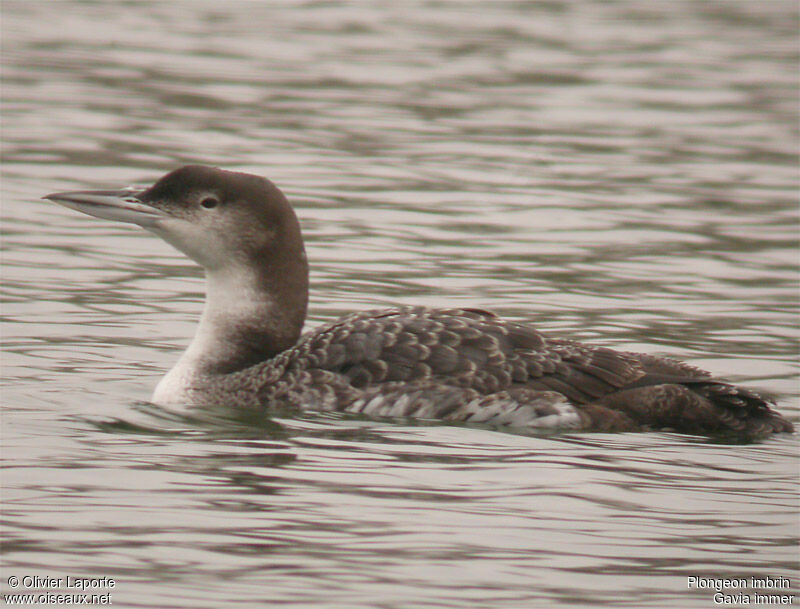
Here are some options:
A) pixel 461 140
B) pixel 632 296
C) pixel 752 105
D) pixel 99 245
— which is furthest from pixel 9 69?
pixel 632 296

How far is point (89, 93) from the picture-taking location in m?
15.2

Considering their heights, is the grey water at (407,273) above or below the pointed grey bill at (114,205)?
below

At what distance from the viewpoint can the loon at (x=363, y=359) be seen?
7.05m

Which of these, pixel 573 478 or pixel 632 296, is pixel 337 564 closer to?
pixel 573 478

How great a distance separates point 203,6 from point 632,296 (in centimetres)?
1223

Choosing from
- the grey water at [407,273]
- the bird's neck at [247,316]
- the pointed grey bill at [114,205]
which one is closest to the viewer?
the grey water at [407,273]

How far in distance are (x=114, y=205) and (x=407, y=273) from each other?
300 centimetres

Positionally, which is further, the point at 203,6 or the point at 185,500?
the point at 203,6

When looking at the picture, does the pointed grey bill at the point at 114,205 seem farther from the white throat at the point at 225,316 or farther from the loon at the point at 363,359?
the white throat at the point at 225,316

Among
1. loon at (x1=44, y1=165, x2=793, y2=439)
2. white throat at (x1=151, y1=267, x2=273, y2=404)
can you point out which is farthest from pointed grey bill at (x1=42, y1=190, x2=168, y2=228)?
white throat at (x1=151, y1=267, x2=273, y2=404)

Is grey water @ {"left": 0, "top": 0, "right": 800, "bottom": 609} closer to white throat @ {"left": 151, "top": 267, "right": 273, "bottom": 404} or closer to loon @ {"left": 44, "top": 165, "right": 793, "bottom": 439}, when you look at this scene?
loon @ {"left": 44, "top": 165, "right": 793, "bottom": 439}

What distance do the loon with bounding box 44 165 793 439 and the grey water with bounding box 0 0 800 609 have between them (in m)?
0.14

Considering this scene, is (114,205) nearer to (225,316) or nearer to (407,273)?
(225,316)

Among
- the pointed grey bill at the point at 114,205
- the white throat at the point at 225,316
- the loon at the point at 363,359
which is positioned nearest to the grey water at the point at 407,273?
the loon at the point at 363,359
